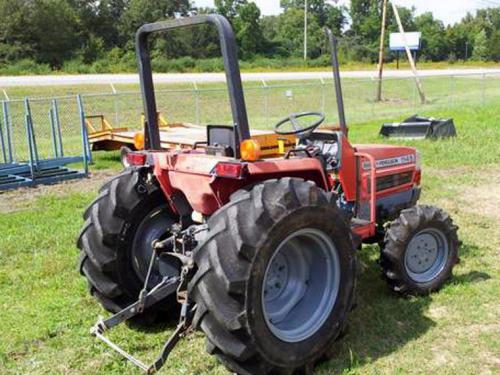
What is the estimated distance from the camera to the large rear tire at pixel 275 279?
10.7ft

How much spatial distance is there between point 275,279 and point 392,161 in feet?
6.57

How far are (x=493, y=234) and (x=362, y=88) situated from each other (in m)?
25.1

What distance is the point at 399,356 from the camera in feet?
12.8

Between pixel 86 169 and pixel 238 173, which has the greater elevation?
pixel 238 173

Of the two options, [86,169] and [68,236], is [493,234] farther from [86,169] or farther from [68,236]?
[86,169]

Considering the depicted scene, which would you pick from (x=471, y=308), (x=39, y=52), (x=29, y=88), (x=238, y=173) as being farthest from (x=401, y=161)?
(x=39, y=52)

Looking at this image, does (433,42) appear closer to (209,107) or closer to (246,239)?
(209,107)

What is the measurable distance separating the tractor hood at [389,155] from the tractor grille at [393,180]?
10 cm

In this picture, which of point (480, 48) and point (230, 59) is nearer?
point (230, 59)

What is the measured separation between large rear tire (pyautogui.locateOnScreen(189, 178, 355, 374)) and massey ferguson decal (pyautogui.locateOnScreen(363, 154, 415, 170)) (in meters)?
1.23

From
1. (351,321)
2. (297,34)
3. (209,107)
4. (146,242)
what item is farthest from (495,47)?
(146,242)

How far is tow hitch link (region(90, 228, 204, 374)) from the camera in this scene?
3521 millimetres

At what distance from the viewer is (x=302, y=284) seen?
3.90m

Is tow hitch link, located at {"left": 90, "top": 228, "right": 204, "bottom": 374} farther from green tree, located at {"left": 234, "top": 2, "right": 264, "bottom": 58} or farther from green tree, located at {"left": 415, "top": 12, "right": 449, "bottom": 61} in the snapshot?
green tree, located at {"left": 415, "top": 12, "right": 449, "bottom": 61}
